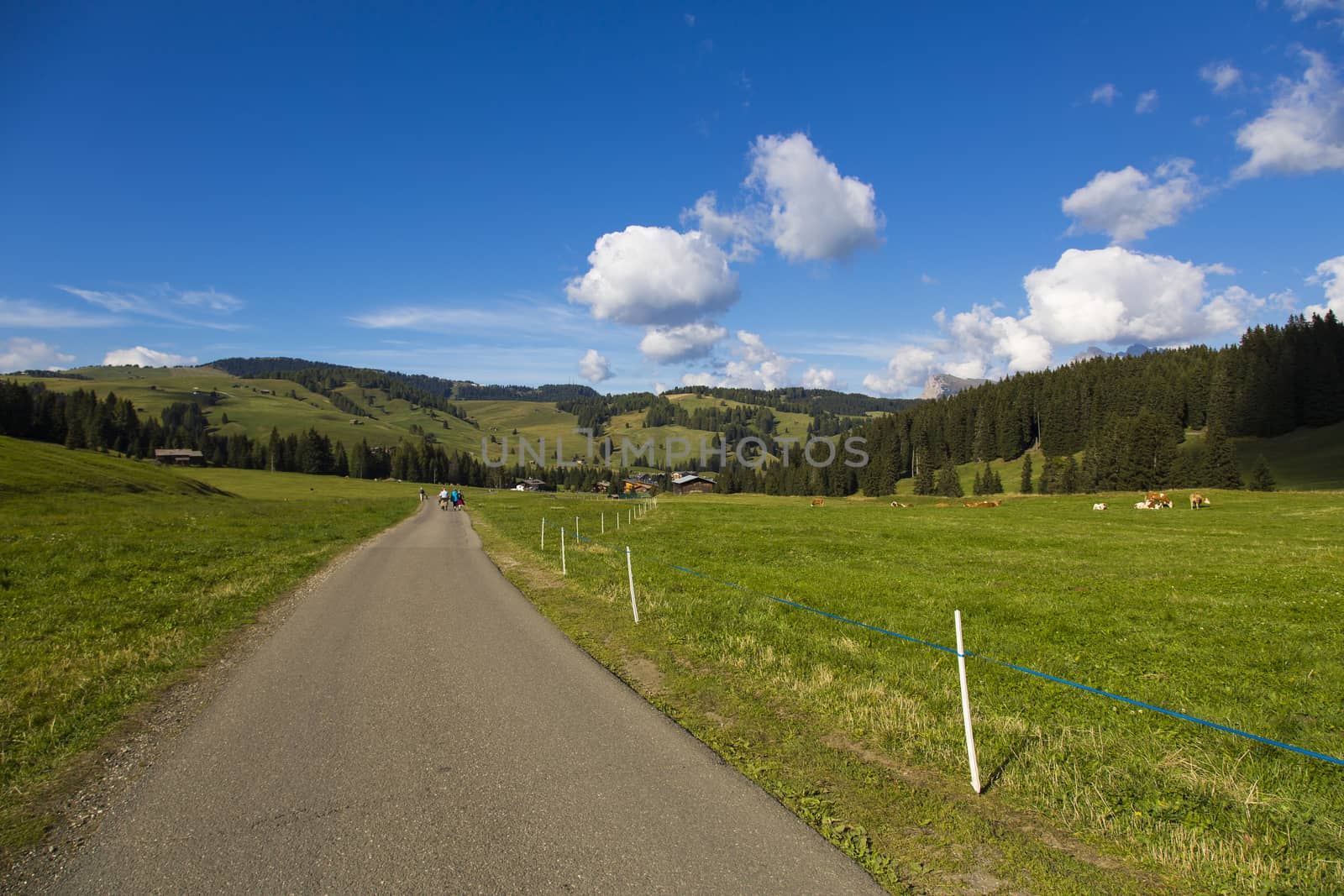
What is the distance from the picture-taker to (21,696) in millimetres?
8828

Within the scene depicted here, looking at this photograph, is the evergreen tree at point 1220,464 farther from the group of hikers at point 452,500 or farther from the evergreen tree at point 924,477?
the group of hikers at point 452,500

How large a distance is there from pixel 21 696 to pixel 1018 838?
12.5 meters

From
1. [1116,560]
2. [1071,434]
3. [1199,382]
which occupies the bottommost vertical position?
[1116,560]

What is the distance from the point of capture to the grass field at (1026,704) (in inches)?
209

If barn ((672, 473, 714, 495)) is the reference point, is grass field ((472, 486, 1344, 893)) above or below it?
above

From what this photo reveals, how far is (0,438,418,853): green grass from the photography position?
7574mm

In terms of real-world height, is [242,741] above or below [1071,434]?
below

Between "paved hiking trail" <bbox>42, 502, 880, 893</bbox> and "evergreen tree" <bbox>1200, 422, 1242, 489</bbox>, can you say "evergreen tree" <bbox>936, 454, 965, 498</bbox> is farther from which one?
"paved hiking trail" <bbox>42, 502, 880, 893</bbox>

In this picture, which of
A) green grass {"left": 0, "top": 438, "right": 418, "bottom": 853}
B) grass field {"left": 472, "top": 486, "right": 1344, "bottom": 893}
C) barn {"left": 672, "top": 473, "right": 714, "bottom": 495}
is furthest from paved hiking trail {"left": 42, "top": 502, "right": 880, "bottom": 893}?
barn {"left": 672, "top": 473, "right": 714, "bottom": 495}

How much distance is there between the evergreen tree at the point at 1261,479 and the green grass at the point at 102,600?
98.7 meters

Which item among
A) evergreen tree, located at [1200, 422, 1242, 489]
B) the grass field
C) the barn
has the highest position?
evergreen tree, located at [1200, 422, 1242, 489]

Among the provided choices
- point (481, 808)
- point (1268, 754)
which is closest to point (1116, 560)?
point (1268, 754)

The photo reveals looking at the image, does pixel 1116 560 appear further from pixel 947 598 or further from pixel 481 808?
pixel 481 808

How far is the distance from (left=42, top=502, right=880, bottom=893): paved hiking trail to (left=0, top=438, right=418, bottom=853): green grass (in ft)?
4.16
